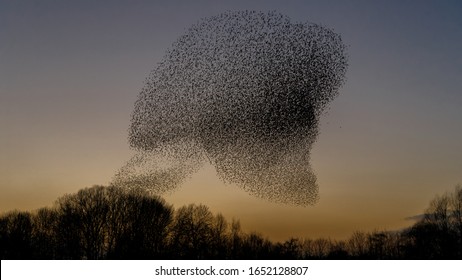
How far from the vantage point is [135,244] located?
249 ft

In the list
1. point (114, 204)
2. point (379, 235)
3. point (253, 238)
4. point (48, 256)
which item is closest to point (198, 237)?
point (114, 204)

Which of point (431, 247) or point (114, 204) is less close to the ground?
point (114, 204)

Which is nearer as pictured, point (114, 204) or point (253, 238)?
point (114, 204)

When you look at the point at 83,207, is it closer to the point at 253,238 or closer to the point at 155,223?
the point at 155,223

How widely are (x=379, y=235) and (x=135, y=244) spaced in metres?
78.4

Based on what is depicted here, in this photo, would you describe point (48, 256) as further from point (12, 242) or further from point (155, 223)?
point (155, 223)

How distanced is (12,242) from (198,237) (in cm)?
2998

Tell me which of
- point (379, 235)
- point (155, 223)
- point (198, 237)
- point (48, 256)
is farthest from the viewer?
point (379, 235)

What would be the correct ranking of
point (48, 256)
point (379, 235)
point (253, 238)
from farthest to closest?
point (379, 235) → point (253, 238) → point (48, 256)

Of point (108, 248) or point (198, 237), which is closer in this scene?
point (108, 248)

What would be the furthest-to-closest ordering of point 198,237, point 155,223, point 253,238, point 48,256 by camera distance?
point 253,238 < point 198,237 < point 155,223 < point 48,256
